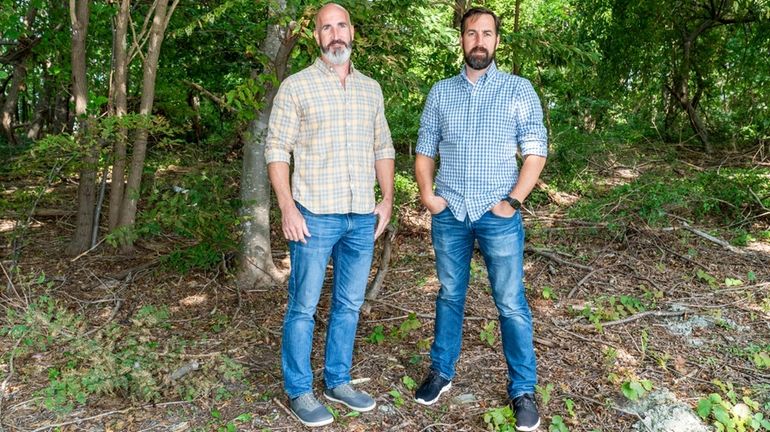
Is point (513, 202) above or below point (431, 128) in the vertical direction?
below

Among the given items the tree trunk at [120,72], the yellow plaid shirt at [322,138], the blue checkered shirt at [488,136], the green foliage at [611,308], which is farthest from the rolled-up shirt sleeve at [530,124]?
the tree trunk at [120,72]

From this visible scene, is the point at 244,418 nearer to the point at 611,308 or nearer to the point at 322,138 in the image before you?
the point at 322,138

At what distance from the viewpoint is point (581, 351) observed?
394cm

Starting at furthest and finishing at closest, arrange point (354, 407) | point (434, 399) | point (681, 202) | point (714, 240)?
point (681, 202)
point (714, 240)
point (434, 399)
point (354, 407)

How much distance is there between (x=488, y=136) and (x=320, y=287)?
1.12 m

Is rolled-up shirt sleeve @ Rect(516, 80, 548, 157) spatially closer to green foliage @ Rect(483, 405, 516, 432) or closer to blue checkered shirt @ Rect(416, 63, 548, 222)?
blue checkered shirt @ Rect(416, 63, 548, 222)

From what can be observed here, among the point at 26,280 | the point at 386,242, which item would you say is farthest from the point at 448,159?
the point at 26,280

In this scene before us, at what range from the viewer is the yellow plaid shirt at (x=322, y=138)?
115 inches

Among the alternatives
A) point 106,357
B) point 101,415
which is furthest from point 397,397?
point 106,357

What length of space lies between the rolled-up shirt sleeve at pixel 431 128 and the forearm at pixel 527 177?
19.7 inches

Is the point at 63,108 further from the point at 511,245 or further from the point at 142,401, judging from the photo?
the point at 511,245

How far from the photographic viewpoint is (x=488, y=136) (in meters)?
2.97

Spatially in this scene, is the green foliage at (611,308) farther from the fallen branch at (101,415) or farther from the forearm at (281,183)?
the fallen branch at (101,415)

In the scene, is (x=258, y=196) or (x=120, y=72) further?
(x=120, y=72)
